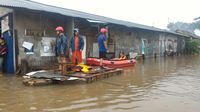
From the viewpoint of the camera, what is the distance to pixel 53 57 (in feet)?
44.5

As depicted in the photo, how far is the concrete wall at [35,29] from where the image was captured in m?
11.7

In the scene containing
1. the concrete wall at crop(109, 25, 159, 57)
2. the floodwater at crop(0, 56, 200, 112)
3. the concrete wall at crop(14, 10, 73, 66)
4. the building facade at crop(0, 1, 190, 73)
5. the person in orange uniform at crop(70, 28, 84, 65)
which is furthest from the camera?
the concrete wall at crop(109, 25, 159, 57)

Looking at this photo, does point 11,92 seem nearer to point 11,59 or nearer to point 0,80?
point 0,80

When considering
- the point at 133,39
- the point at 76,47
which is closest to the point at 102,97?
the point at 76,47

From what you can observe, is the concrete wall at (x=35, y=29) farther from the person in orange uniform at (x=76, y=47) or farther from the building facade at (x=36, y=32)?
the person in orange uniform at (x=76, y=47)

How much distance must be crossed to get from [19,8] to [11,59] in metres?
2.22

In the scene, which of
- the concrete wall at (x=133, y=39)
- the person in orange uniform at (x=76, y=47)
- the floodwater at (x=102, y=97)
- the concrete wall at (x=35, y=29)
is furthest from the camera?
the concrete wall at (x=133, y=39)

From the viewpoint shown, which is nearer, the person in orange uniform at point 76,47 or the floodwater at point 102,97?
the floodwater at point 102,97

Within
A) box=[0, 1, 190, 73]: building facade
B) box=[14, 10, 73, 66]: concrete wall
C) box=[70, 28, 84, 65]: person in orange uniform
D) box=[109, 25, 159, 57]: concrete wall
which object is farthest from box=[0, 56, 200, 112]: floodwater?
box=[109, 25, 159, 57]: concrete wall

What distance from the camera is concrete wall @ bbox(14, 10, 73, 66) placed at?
11.7 metres

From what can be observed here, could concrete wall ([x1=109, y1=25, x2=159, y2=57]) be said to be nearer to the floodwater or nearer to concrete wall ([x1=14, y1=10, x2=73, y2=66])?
concrete wall ([x1=14, y1=10, x2=73, y2=66])

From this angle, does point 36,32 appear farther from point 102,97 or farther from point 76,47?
point 102,97

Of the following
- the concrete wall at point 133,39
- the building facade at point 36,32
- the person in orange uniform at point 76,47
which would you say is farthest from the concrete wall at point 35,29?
the concrete wall at point 133,39

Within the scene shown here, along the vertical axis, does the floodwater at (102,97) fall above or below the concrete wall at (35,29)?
below
